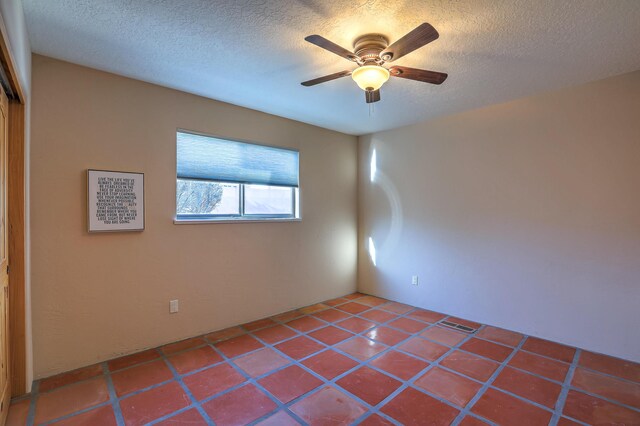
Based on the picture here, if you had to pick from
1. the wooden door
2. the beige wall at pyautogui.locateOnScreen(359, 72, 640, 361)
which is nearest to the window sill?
the wooden door

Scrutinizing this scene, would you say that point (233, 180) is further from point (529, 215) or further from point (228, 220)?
point (529, 215)

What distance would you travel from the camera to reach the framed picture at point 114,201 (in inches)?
101

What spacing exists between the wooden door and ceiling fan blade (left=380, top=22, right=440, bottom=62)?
2330 mm

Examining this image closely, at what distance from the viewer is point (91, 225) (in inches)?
101

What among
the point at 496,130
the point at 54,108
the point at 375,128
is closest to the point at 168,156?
the point at 54,108

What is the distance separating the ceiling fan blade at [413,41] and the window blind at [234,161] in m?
2.02

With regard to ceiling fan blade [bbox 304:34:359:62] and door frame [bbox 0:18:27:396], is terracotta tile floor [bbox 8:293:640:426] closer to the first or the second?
door frame [bbox 0:18:27:396]

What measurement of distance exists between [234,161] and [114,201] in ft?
4.08

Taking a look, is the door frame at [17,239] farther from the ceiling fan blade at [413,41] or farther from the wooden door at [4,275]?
the ceiling fan blade at [413,41]

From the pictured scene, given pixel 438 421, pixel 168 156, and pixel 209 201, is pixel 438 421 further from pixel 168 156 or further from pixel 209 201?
pixel 168 156

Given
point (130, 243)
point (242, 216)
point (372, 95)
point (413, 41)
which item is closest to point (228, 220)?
point (242, 216)

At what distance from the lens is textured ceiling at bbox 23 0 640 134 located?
5.99 ft

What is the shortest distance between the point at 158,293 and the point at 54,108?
1.75 meters

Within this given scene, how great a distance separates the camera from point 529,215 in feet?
10.7
